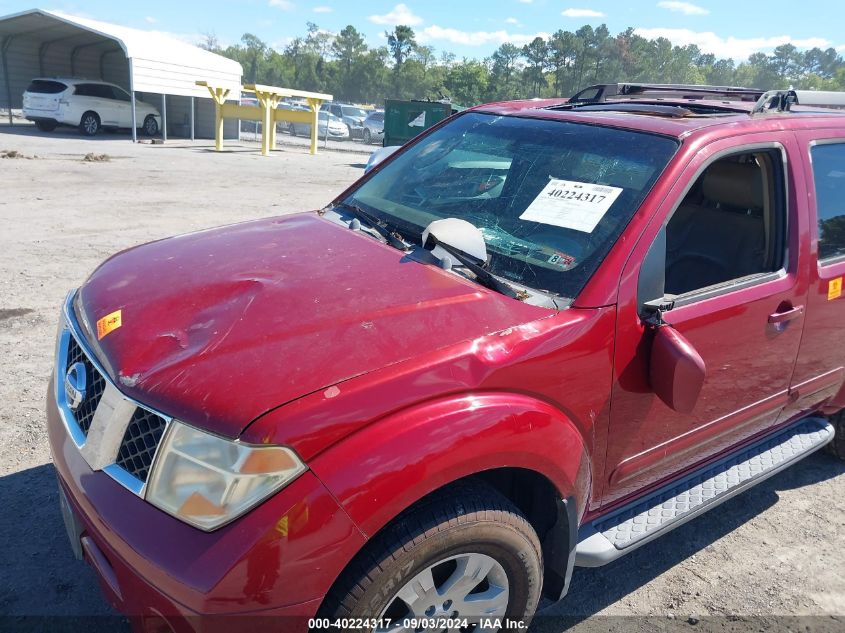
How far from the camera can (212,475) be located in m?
1.70

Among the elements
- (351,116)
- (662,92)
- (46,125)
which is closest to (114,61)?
(46,125)

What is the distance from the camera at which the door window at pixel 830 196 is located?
310cm

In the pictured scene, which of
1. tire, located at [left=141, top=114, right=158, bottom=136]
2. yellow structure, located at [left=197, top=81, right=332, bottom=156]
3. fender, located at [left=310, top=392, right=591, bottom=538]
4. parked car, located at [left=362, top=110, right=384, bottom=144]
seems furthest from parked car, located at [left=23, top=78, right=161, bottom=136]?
fender, located at [left=310, top=392, right=591, bottom=538]

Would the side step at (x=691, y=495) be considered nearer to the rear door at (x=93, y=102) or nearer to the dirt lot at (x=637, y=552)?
the dirt lot at (x=637, y=552)

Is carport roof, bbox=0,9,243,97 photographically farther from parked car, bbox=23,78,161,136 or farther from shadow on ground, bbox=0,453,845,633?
shadow on ground, bbox=0,453,845,633

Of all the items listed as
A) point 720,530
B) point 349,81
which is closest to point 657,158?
point 720,530

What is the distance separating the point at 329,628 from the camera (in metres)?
1.78

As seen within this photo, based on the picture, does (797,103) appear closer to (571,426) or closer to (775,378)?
(775,378)

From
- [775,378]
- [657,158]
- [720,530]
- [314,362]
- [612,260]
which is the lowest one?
[720,530]

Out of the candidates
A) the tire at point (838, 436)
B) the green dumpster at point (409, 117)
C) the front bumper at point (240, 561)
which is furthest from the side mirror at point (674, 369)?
the green dumpster at point (409, 117)

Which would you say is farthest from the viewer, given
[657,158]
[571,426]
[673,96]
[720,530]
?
[673,96]

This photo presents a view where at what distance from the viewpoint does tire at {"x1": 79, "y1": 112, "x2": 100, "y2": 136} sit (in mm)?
21641

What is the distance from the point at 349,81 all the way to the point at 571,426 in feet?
306

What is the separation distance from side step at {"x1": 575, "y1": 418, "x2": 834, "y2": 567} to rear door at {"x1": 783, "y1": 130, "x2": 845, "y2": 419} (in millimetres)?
153
